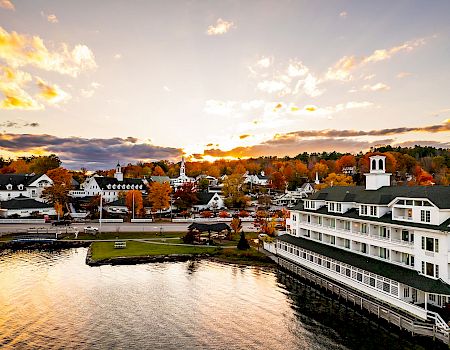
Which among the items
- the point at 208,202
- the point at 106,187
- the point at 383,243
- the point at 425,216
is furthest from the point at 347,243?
the point at 106,187

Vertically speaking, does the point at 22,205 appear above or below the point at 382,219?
below

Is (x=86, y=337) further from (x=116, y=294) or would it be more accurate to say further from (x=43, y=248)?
(x=43, y=248)

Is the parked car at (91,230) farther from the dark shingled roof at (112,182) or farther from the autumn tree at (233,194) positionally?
the dark shingled roof at (112,182)

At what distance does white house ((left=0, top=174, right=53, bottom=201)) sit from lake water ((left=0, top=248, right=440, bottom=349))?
7051 cm

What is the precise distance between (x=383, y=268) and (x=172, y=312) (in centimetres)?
2130

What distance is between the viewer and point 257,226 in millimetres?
79188

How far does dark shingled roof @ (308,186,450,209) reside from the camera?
33156 mm

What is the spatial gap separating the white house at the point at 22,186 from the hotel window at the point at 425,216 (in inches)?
4173

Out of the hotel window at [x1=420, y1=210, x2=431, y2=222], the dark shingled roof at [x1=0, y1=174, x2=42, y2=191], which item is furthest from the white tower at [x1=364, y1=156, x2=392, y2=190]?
the dark shingled roof at [x1=0, y1=174, x2=42, y2=191]

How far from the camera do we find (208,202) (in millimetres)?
114938

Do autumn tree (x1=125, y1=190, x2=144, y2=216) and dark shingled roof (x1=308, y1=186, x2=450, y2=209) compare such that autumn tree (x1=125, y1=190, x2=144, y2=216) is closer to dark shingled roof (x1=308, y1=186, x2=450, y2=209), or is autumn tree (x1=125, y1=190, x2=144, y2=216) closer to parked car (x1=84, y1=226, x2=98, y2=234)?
parked car (x1=84, y1=226, x2=98, y2=234)

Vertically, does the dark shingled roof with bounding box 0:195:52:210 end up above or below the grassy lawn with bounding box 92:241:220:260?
above

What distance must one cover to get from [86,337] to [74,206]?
8905 centimetres

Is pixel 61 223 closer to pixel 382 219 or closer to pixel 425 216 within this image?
pixel 382 219
